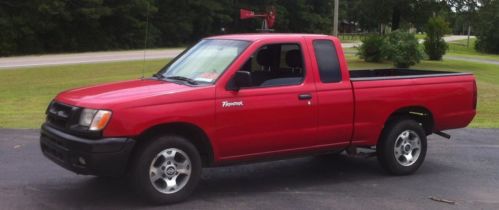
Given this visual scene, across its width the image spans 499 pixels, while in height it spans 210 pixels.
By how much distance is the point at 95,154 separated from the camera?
17.7 ft

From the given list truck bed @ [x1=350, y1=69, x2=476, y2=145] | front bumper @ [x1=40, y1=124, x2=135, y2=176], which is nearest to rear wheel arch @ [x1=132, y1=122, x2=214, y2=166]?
front bumper @ [x1=40, y1=124, x2=135, y2=176]

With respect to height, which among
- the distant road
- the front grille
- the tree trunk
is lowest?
the distant road

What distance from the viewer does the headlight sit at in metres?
5.45

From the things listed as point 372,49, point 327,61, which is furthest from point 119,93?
point 372,49

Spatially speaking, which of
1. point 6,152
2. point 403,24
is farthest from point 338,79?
point 403,24

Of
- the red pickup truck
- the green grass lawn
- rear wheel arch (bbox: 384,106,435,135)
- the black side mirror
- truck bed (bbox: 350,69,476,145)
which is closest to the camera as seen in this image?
the red pickup truck

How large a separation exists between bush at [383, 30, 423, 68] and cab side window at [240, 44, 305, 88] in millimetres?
23048

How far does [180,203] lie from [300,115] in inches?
61.3

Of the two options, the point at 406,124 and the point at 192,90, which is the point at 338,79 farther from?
the point at 192,90

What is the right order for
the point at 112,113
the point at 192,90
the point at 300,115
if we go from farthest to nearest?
1. the point at 300,115
2. the point at 192,90
3. the point at 112,113

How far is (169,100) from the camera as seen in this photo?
5738 mm

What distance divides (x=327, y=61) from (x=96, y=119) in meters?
2.63

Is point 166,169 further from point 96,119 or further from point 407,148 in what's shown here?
point 407,148

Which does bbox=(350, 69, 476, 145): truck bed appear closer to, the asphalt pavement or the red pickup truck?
the red pickup truck
